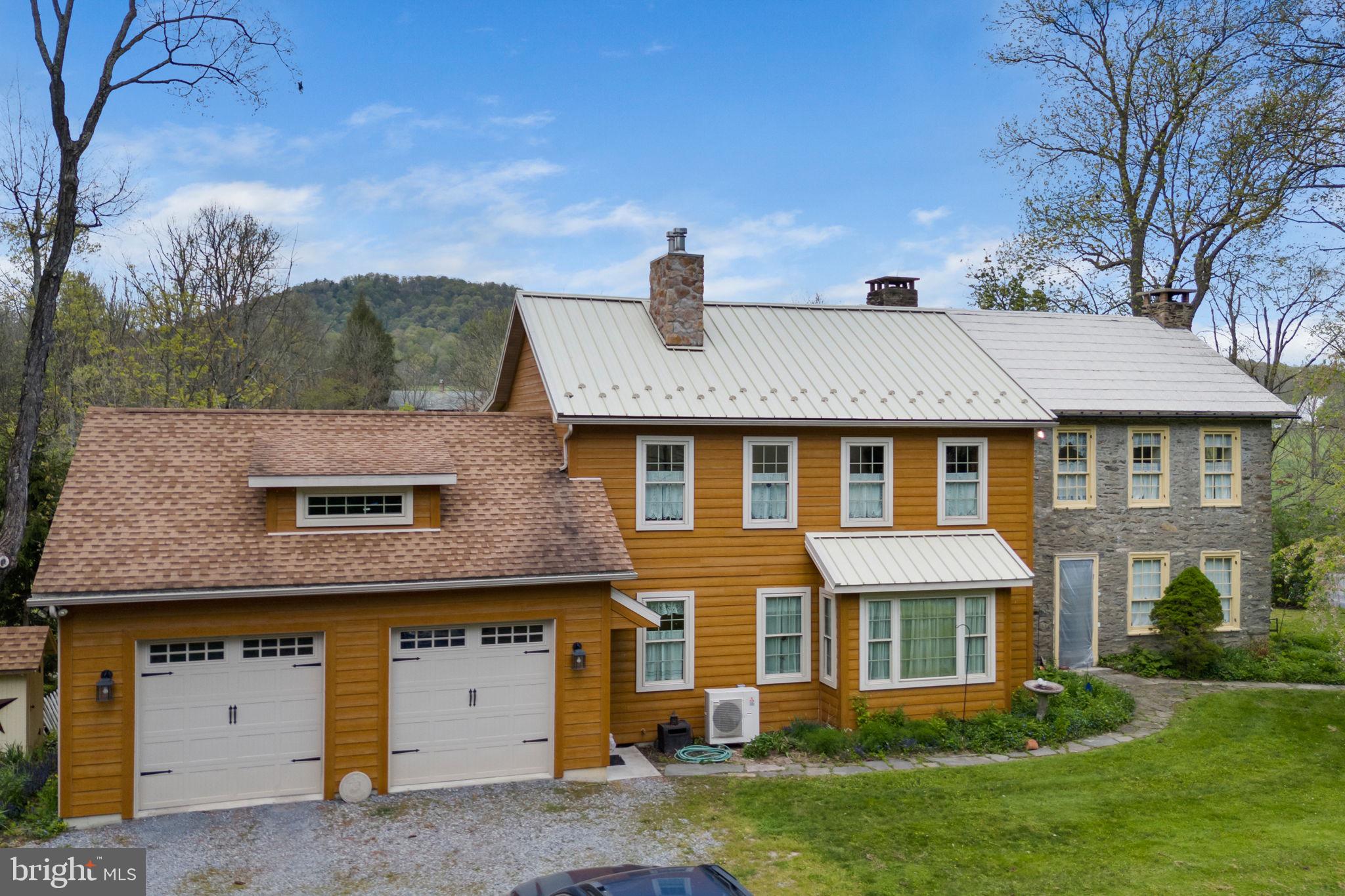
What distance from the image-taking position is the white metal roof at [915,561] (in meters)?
15.1

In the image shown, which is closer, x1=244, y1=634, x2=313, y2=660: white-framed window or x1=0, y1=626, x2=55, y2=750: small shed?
x1=244, y1=634, x2=313, y2=660: white-framed window

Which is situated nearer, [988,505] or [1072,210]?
[988,505]

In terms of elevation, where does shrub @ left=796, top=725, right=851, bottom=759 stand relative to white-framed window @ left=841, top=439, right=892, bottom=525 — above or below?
below

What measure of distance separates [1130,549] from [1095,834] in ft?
34.5

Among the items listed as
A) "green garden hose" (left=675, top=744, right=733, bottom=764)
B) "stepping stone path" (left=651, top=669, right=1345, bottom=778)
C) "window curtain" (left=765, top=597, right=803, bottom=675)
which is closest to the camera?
"stepping stone path" (left=651, top=669, right=1345, bottom=778)

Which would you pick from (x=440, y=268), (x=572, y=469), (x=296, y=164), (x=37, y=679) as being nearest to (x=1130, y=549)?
(x=572, y=469)

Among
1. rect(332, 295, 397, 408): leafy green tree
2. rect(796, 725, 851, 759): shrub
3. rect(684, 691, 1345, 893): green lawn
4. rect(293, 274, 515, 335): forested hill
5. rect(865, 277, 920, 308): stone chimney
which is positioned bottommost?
rect(684, 691, 1345, 893): green lawn

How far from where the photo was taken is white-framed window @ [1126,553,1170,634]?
2055 centimetres

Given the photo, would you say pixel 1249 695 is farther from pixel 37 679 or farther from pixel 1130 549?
pixel 37 679

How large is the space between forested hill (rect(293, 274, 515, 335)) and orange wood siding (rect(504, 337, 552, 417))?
41659 mm

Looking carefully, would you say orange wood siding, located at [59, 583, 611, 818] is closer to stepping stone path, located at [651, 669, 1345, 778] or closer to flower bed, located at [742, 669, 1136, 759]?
stepping stone path, located at [651, 669, 1345, 778]

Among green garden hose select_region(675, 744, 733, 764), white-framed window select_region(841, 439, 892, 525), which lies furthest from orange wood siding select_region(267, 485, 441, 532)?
white-framed window select_region(841, 439, 892, 525)

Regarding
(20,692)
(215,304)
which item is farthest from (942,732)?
(215,304)

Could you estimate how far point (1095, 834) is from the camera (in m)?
11.4
